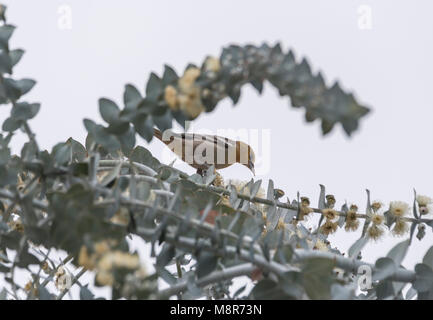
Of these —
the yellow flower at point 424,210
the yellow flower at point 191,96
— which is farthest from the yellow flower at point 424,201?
the yellow flower at point 191,96

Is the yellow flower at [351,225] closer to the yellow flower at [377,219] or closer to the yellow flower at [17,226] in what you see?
the yellow flower at [377,219]

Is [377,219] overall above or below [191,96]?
below

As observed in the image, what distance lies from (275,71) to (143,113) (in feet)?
1.39

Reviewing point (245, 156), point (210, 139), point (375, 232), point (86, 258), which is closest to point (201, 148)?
point (210, 139)

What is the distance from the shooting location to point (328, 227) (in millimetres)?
2859

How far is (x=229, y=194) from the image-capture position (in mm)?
2994

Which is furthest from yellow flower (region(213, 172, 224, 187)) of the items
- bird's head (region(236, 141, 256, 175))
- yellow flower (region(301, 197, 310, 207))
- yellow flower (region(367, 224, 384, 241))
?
bird's head (region(236, 141, 256, 175))

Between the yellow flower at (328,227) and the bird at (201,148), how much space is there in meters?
1.18

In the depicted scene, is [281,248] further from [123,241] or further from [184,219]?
[123,241]

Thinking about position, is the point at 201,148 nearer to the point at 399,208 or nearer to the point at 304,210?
the point at 304,210

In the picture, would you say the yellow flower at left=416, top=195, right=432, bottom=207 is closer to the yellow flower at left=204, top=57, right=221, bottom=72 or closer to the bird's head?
the yellow flower at left=204, top=57, right=221, bottom=72

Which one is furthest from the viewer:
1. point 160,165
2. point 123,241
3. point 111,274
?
point 160,165

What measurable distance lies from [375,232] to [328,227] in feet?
0.68
